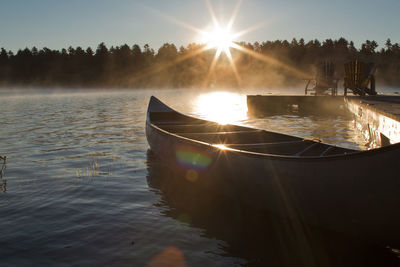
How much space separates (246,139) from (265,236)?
470cm

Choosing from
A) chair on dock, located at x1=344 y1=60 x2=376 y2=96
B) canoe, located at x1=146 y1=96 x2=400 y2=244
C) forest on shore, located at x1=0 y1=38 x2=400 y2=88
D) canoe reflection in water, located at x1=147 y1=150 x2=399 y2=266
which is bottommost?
canoe reflection in water, located at x1=147 y1=150 x2=399 y2=266

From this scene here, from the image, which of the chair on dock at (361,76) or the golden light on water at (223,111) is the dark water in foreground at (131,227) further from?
the chair on dock at (361,76)

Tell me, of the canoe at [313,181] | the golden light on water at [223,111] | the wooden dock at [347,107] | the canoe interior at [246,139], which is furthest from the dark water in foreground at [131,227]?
the golden light on water at [223,111]

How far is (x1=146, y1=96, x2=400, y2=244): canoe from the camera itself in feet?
15.9

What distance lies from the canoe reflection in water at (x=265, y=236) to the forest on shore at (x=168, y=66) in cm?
11358

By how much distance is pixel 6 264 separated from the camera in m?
5.04

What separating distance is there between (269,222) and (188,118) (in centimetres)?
814

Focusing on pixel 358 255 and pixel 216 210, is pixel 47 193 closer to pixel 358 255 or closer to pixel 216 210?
pixel 216 210

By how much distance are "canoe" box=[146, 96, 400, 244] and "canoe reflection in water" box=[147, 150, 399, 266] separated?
252 millimetres

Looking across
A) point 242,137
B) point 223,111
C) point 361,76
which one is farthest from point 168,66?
point 242,137

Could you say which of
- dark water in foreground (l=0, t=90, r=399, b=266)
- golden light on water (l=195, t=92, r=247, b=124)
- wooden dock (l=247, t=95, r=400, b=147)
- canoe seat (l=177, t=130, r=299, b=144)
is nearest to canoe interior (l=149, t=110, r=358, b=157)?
canoe seat (l=177, t=130, r=299, b=144)

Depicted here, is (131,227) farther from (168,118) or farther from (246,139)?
(168,118)

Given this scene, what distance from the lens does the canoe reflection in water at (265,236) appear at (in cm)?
520

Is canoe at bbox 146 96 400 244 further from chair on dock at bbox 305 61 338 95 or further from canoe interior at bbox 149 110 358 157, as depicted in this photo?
chair on dock at bbox 305 61 338 95
